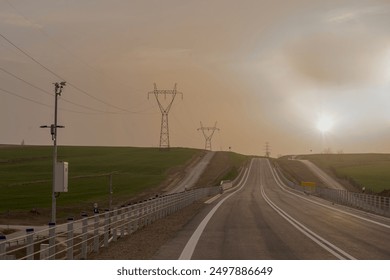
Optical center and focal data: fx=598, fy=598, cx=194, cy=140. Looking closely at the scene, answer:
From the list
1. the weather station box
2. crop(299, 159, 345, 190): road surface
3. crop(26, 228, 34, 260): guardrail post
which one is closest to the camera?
crop(26, 228, 34, 260): guardrail post

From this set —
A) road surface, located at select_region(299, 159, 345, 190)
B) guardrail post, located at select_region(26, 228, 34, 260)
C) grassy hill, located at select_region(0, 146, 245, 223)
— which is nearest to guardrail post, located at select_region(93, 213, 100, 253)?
guardrail post, located at select_region(26, 228, 34, 260)

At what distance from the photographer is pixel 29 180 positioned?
95.4m

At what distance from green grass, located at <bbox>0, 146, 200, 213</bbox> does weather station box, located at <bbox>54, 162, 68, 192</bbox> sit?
82.1 ft

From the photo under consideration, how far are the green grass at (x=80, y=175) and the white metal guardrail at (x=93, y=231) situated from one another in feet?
89.1

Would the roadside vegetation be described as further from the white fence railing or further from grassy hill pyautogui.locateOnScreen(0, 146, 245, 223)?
the white fence railing

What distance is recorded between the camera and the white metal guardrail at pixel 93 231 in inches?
484

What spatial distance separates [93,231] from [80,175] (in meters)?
89.6

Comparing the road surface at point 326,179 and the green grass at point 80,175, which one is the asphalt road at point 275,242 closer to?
the green grass at point 80,175

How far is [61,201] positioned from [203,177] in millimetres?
48210

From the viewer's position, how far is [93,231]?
19.2m

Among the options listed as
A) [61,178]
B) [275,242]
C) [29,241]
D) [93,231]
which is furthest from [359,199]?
[29,241]

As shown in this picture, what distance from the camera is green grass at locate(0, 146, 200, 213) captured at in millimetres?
72000

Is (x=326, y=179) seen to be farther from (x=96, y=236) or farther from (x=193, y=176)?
(x=96, y=236)
